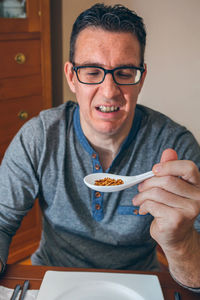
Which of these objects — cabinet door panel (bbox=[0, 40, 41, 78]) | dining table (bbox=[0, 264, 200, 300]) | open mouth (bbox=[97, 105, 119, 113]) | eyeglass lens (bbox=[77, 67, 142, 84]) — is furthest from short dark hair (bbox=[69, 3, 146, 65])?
cabinet door panel (bbox=[0, 40, 41, 78])

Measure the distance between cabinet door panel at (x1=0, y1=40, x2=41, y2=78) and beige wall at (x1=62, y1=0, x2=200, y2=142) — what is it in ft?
2.36

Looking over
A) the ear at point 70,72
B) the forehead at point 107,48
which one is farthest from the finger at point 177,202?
the ear at point 70,72

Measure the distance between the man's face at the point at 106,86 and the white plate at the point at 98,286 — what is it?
48cm

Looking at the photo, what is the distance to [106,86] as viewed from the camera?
1034 mm

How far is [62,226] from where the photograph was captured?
3.85 ft

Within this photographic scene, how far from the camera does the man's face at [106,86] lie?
1.03 metres

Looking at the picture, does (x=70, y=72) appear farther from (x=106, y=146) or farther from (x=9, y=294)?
(x=9, y=294)

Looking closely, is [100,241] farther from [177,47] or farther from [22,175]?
[177,47]

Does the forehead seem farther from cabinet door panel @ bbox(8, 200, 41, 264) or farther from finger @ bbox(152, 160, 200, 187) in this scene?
cabinet door panel @ bbox(8, 200, 41, 264)

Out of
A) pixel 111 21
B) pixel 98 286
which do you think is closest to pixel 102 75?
pixel 111 21

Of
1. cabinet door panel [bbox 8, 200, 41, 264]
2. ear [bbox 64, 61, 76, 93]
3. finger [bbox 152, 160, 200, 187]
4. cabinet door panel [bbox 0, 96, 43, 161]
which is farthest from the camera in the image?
cabinet door panel [bbox 8, 200, 41, 264]

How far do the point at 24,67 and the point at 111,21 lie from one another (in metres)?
1.08

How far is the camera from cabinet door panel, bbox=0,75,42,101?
193 cm

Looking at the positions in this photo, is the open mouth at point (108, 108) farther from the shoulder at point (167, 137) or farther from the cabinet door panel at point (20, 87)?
the cabinet door panel at point (20, 87)
